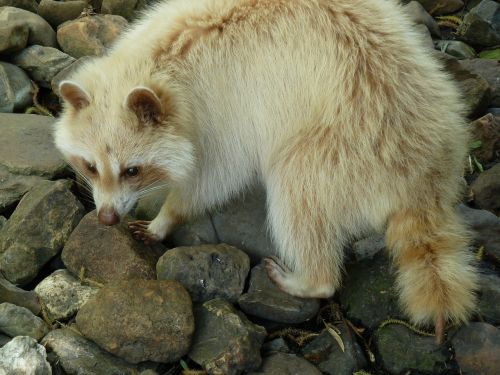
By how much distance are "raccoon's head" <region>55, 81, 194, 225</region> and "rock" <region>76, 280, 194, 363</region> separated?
0.54 m

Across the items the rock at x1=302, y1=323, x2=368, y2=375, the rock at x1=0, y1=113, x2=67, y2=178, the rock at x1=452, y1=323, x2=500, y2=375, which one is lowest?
the rock at x1=302, y1=323, x2=368, y2=375

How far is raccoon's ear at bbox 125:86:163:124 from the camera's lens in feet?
12.0

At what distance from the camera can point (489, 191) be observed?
484cm

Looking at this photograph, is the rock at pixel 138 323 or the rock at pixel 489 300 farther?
the rock at pixel 489 300

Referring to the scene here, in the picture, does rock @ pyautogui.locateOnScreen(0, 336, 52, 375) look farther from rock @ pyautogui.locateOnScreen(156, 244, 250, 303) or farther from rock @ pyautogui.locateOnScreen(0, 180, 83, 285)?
rock @ pyautogui.locateOnScreen(156, 244, 250, 303)

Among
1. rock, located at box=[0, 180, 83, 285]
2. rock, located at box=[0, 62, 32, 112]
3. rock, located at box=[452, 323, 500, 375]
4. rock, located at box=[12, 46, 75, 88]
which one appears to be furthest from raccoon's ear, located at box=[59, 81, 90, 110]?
rock, located at box=[452, 323, 500, 375]

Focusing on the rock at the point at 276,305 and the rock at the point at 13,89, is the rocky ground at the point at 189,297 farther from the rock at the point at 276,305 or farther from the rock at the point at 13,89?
the rock at the point at 13,89

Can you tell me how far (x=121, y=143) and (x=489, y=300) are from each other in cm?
265

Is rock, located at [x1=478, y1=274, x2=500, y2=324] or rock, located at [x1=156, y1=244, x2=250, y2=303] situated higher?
rock, located at [x1=478, y1=274, x2=500, y2=324]

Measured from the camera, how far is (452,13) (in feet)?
23.6

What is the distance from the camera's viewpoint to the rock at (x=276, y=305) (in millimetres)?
4055

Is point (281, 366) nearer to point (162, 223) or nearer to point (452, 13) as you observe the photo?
point (162, 223)

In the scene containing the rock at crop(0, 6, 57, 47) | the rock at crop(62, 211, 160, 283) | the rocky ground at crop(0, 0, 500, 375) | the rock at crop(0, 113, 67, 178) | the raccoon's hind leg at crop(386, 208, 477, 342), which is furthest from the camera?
Result: the rock at crop(0, 6, 57, 47)

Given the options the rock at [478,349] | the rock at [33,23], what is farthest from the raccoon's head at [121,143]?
the rock at [33,23]
